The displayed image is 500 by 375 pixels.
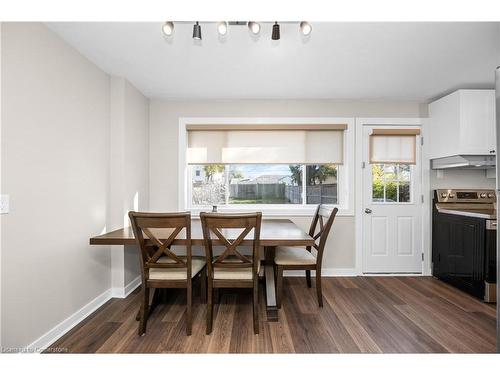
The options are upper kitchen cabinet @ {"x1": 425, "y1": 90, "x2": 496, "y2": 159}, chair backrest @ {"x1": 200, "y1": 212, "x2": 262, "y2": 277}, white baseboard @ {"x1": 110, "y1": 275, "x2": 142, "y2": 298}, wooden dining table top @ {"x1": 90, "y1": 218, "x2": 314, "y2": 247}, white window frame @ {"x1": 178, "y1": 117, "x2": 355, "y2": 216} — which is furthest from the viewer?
white window frame @ {"x1": 178, "y1": 117, "x2": 355, "y2": 216}

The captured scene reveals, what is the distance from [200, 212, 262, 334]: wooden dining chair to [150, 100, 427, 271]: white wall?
1533mm

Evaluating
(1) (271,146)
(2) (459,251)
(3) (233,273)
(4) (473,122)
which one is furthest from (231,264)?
(4) (473,122)

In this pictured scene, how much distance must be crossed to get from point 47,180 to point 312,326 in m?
2.32

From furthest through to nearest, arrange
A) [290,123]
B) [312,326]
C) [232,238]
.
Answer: [290,123] < [232,238] < [312,326]

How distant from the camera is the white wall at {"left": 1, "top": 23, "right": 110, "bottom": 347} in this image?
1567 mm

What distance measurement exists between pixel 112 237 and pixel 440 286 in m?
3.57

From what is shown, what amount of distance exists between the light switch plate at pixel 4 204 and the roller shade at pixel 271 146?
80.4 inches

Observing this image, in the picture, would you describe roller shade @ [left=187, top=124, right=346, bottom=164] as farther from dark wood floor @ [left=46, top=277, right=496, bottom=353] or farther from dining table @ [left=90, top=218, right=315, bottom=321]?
dark wood floor @ [left=46, top=277, right=496, bottom=353]

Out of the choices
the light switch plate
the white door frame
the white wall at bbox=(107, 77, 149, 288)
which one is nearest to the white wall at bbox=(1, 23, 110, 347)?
the light switch plate

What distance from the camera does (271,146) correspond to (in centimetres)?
338

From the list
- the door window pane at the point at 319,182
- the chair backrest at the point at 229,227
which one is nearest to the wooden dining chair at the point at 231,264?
the chair backrest at the point at 229,227

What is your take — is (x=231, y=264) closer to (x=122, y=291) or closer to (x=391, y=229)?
(x=122, y=291)

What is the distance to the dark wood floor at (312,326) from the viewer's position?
1813 millimetres
